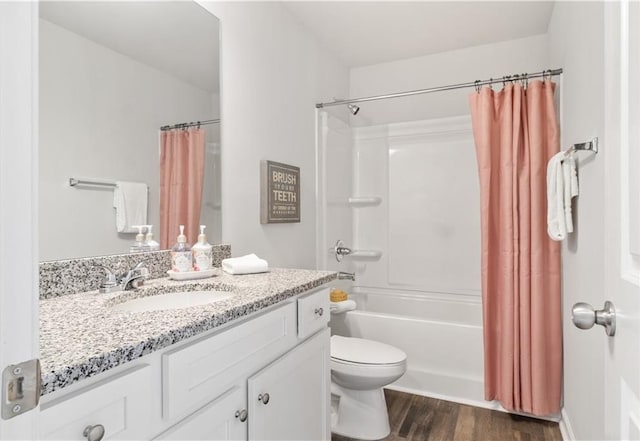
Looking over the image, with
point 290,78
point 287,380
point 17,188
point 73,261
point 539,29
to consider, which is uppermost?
point 539,29

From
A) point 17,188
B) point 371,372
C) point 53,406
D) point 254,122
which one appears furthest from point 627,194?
point 254,122

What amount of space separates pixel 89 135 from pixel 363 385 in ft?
5.44

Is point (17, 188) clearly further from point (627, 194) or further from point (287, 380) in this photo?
point (287, 380)

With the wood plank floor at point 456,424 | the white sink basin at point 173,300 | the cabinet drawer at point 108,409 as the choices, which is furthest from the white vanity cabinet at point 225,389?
the wood plank floor at point 456,424

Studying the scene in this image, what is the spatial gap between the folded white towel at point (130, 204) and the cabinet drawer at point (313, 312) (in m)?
0.66

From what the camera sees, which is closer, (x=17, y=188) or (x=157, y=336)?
(x=17, y=188)

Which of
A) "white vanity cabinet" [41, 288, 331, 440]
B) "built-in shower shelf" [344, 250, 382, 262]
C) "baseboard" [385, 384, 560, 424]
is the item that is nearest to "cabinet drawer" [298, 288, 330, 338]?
"white vanity cabinet" [41, 288, 331, 440]

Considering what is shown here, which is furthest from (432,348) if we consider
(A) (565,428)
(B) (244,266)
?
Answer: (B) (244,266)

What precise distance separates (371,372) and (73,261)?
55.4 inches

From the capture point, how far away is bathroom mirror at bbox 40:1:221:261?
3.55ft

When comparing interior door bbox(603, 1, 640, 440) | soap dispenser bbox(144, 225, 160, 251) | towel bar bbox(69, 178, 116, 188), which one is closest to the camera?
interior door bbox(603, 1, 640, 440)

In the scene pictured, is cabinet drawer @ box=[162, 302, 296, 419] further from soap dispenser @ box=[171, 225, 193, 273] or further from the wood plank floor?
the wood plank floor

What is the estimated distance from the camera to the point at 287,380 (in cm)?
124

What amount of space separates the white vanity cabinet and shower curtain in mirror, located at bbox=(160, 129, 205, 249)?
1.97 ft
